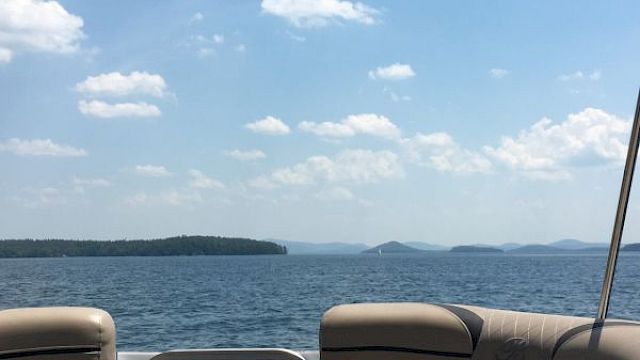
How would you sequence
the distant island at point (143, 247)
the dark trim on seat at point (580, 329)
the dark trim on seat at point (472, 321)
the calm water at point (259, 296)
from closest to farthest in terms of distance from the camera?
1. the dark trim on seat at point (580, 329)
2. the dark trim on seat at point (472, 321)
3. the calm water at point (259, 296)
4. the distant island at point (143, 247)

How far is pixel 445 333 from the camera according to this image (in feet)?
6.51

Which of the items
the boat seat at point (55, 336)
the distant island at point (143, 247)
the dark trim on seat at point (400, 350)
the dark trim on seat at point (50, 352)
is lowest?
the dark trim on seat at point (400, 350)

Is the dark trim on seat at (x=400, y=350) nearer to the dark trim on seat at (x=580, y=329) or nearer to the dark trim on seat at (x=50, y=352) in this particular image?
the dark trim on seat at (x=580, y=329)

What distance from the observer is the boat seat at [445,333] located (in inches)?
72.9

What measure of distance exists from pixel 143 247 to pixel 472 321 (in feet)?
277

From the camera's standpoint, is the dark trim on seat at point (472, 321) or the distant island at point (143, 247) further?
the distant island at point (143, 247)

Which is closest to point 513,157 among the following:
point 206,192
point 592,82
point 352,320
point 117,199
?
point 592,82

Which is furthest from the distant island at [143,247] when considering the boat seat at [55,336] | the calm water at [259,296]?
the boat seat at [55,336]

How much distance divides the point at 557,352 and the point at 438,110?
72.4 m

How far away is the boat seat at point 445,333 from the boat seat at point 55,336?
0.59 m

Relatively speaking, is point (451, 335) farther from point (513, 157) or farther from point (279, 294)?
point (513, 157)

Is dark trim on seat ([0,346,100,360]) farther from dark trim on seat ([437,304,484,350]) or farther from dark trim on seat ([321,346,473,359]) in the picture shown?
dark trim on seat ([437,304,484,350])

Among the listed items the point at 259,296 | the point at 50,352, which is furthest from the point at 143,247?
the point at 50,352

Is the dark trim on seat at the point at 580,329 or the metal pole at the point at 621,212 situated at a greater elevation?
the metal pole at the point at 621,212
